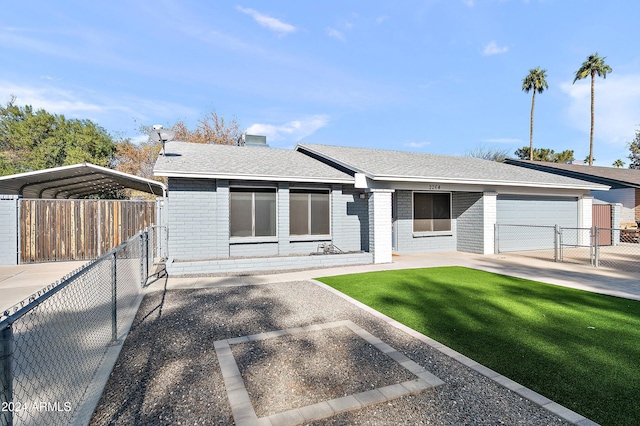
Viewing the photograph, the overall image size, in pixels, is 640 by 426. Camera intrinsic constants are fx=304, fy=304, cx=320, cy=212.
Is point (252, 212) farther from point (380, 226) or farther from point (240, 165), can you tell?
point (380, 226)

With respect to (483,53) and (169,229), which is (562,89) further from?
(169,229)

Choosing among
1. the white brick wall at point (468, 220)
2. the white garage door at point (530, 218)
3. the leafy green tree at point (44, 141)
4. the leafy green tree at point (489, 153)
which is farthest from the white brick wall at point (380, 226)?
the leafy green tree at point (489, 153)

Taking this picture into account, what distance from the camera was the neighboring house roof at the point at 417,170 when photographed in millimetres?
11102

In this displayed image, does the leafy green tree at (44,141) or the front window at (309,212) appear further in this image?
the leafy green tree at (44,141)

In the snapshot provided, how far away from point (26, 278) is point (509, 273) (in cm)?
1337

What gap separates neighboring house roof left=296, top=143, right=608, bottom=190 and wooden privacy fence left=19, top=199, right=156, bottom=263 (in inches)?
308

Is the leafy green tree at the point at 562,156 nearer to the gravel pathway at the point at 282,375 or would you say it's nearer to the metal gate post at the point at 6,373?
the gravel pathway at the point at 282,375

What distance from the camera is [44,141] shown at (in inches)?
1171

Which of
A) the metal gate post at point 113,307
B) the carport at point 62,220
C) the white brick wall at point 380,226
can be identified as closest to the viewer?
the metal gate post at point 113,307

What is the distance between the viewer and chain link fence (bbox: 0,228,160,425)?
1637mm

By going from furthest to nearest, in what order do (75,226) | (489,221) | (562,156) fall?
(562,156) < (489,221) < (75,226)

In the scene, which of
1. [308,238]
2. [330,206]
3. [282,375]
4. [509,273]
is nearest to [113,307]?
[282,375]

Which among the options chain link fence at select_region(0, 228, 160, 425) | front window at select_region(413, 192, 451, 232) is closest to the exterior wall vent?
front window at select_region(413, 192, 451, 232)

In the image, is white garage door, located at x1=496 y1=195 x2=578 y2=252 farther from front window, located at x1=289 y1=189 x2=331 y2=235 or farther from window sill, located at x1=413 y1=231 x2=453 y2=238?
front window, located at x1=289 y1=189 x2=331 y2=235
